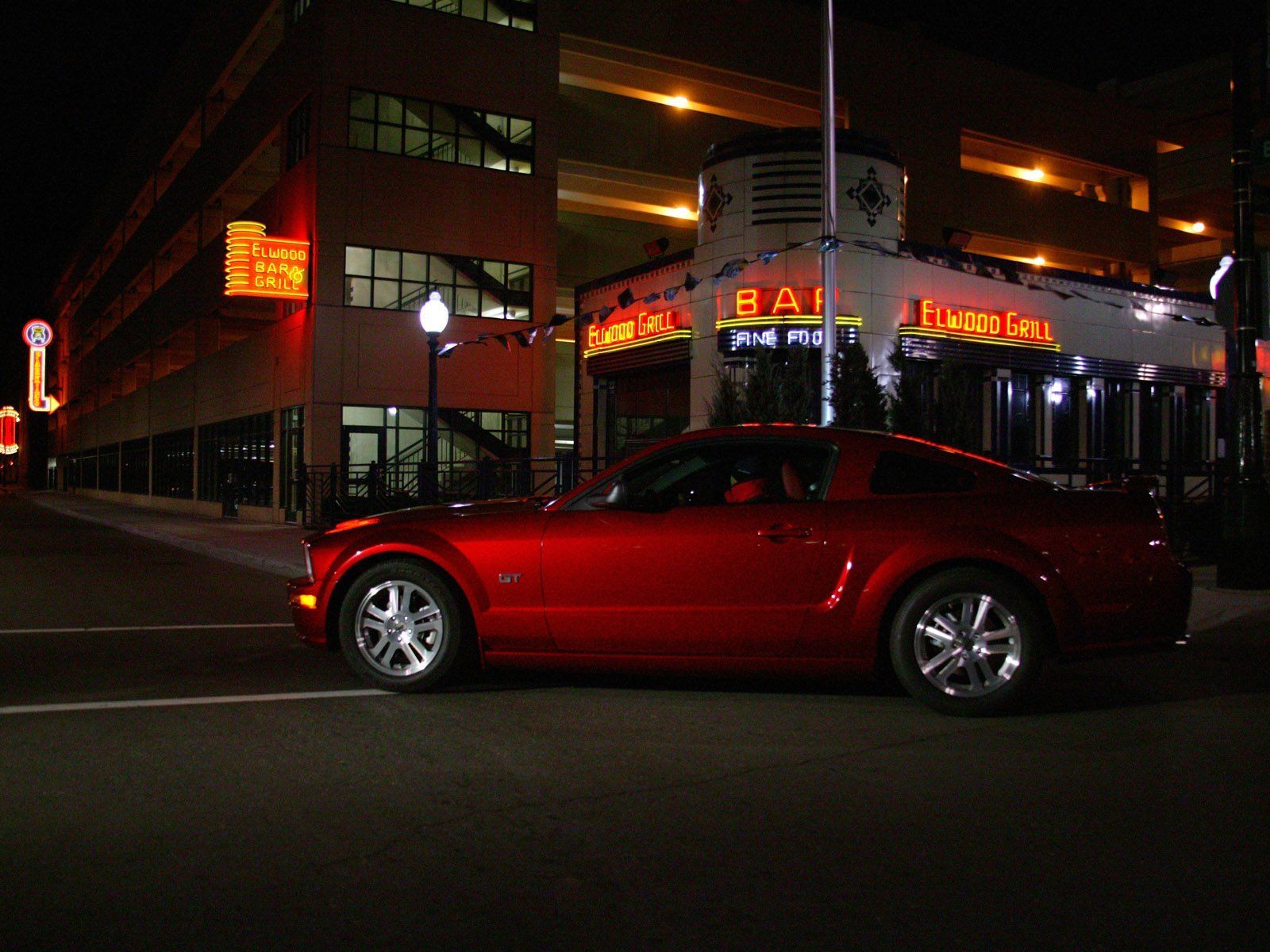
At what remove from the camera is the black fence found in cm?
2041

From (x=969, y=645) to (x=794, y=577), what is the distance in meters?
0.99

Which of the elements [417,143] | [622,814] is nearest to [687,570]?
[622,814]

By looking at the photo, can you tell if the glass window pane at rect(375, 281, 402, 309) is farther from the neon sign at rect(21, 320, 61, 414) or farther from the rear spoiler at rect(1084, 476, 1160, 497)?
the neon sign at rect(21, 320, 61, 414)

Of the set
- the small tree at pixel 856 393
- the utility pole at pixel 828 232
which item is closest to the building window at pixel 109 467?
the small tree at pixel 856 393

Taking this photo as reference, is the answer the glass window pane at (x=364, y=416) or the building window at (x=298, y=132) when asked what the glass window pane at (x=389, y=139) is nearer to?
the building window at (x=298, y=132)

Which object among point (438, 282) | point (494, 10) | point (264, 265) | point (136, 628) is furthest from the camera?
point (494, 10)

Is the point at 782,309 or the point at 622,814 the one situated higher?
the point at 782,309

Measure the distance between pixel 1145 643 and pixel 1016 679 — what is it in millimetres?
779

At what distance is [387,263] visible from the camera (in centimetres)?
3041

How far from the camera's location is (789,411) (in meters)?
15.9

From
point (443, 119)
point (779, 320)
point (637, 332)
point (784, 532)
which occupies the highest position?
point (443, 119)

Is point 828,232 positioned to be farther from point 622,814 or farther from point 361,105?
point 361,105

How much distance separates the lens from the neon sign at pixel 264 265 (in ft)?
94.6

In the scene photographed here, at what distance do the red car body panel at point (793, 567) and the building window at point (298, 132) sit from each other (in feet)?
86.9
